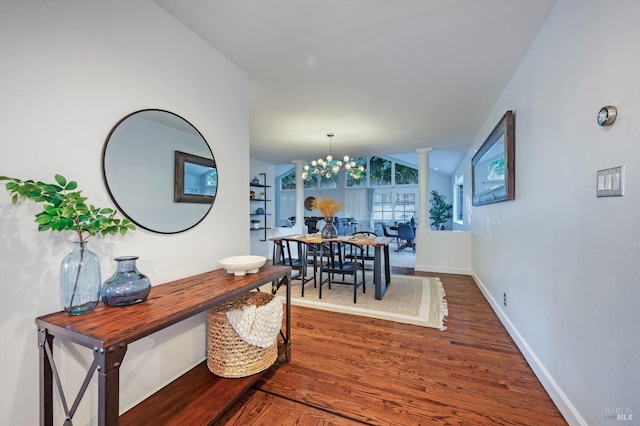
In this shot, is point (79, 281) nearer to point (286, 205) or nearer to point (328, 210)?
point (328, 210)

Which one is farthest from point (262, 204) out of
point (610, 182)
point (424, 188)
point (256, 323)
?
point (610, 182)

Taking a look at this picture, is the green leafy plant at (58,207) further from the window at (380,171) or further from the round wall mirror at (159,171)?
the window at (380,171)

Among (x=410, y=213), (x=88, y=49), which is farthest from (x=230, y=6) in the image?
(x=410, y=213)

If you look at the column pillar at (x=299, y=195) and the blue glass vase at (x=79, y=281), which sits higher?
the column pillar at (x=299, y=195)

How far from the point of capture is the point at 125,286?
121cm

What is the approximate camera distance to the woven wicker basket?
Answer: 1672mm

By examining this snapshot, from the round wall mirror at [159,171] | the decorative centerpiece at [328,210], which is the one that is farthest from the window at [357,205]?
the round wall mirror at [159,171]

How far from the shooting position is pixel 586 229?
1264mm

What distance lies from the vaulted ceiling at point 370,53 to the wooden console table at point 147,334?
5.52 ft

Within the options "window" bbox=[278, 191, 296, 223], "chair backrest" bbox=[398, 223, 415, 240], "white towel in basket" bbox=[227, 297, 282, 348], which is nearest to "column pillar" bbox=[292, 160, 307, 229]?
"chair backrest" bbox=[398, 223, 415, 240]

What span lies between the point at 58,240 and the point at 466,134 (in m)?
4.90

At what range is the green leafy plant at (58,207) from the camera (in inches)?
37.6

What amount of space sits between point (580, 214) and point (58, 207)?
2.34 metres

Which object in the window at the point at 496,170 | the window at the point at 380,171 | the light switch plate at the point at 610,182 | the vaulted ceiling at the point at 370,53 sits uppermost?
the window at the point at 380,171
